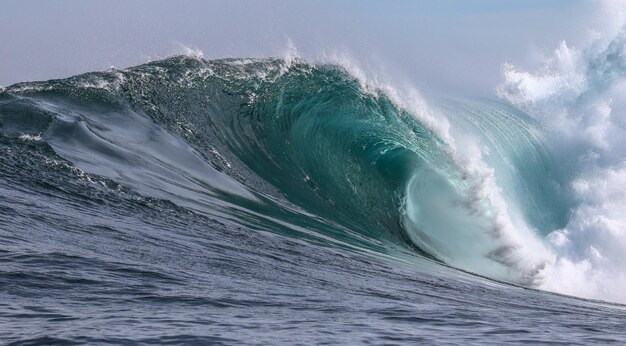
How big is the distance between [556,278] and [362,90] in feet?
25.3

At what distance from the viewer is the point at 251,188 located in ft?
49.8

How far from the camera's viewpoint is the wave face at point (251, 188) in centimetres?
823

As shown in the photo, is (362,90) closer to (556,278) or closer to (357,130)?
(357,130)

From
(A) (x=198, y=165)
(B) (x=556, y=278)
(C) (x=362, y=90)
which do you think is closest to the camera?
(A) (x=198, y=165)

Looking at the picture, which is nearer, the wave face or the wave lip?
the wave face

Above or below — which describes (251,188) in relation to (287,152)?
below

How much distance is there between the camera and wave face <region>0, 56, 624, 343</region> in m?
8.23

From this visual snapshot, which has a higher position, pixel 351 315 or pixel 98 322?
pixel 351 315

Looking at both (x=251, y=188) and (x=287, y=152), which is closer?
(x=251, y=188)

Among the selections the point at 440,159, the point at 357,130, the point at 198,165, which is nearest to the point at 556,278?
the point at 440,159

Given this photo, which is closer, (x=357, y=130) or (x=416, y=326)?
(x=416, y=326)

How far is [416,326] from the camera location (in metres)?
6.32

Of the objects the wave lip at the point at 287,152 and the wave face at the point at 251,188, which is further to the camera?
the wave lip at the point at 287,152

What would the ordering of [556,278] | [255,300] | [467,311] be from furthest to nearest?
[556,278] < [467,311] < [255,300]
